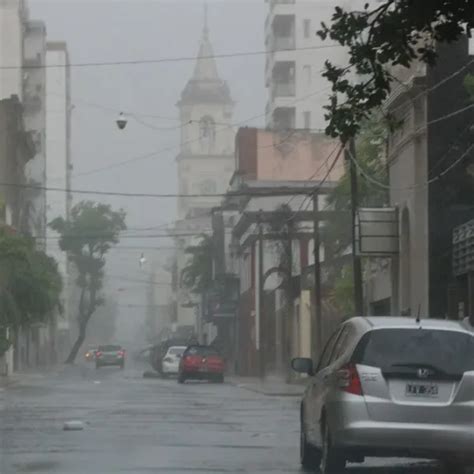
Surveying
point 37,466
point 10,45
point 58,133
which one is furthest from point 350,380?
point 58,133

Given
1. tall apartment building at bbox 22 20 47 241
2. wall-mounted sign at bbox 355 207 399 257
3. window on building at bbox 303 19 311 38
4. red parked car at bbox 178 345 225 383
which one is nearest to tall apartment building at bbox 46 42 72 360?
tall apartment building at bbox 22 20 47 241

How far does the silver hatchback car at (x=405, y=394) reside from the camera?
52.8 feet

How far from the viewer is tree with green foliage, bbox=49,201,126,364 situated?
414 ft

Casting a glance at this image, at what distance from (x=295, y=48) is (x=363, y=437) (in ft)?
313

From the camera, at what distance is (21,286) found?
6588 centimetres

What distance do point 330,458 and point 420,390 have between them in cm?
127

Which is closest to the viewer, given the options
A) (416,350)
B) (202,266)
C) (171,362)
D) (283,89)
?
(416,350)

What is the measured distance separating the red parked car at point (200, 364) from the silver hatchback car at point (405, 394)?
143 ft

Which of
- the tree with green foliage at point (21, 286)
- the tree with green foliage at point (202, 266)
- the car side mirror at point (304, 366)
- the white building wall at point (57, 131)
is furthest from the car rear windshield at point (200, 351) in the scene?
the white building wall at point (57, 131)

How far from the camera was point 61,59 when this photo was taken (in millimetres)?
154875

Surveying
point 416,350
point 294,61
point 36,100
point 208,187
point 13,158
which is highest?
point 36,100

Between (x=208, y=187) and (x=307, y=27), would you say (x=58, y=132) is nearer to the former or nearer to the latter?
(x=208, y=187)

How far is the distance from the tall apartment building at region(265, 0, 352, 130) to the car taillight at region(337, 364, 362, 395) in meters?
93.4

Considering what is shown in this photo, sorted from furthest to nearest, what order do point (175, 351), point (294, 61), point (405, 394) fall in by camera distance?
1. point (294, 61)
2. point (175, 351)
3. point (405, 394)
